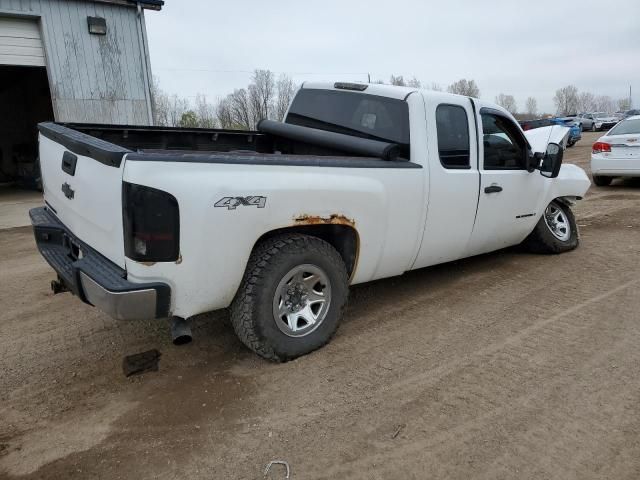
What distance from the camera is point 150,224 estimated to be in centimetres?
263

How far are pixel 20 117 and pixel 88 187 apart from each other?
17.5 m

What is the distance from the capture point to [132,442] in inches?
104

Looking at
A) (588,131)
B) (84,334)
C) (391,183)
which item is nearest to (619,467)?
(391,183)

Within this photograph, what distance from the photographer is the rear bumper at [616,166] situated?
33.2 feet

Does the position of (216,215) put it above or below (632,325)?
above

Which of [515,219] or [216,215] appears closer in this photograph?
[216,215]

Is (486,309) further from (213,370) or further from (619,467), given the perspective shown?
(213,370)

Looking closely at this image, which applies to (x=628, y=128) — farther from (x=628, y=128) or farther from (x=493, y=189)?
(x=493, y=189)

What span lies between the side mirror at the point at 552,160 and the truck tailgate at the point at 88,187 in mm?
4056

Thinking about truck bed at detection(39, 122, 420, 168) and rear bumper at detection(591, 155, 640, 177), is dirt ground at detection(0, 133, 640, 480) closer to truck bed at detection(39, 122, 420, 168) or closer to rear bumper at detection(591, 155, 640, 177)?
truck bed at detection(39, 122, 420, 168)

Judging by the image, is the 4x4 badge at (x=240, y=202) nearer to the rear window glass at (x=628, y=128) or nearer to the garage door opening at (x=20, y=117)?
the rear window glass at (x=628, y=128)

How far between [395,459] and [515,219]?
11.0 ft

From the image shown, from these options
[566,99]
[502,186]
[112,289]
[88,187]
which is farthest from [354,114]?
[566,99]

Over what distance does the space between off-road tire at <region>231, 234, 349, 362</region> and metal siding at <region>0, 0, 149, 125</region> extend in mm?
9390
